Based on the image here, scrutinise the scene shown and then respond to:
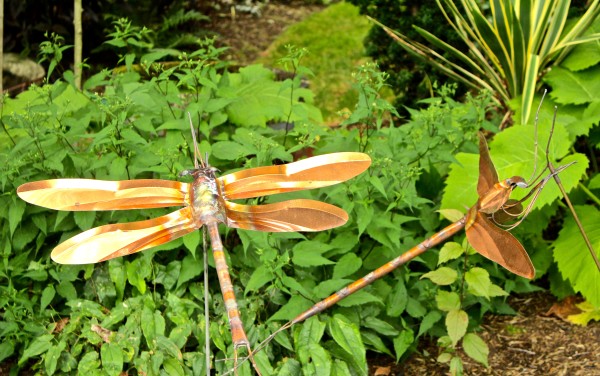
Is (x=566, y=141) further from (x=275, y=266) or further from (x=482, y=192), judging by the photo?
(x=482, y=192)

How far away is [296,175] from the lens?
1.72m

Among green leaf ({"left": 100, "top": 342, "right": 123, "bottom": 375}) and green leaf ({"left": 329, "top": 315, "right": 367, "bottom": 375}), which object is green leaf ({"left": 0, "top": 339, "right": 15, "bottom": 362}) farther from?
green leaf ({"left": 329, "top": 315, "right": 367, "bottom": 375})

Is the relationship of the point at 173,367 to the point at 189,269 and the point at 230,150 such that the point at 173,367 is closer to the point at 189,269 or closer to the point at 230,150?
the point at 189,269

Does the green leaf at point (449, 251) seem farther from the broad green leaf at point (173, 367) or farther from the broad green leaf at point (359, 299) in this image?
the broad green leaf at point (173, 367)

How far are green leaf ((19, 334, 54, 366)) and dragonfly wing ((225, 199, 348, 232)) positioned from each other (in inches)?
65.8

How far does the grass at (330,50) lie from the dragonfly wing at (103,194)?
4.02 metres

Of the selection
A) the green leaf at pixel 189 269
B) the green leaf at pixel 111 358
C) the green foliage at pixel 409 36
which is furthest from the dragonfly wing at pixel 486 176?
the green foliage at pixel 409 36

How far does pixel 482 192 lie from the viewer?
1705mm

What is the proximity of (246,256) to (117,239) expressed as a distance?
5.15 ft

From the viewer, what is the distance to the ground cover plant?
9.59 feet

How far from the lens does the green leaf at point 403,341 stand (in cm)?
303

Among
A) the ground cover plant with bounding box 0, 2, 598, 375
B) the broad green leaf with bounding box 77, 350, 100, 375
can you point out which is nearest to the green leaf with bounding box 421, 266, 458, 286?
the ground cover plant with bounding box 0, 2, 598, 375

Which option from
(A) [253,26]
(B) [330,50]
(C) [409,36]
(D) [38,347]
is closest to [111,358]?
(D) [38,347]

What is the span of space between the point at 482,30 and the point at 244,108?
1299 millimetres
